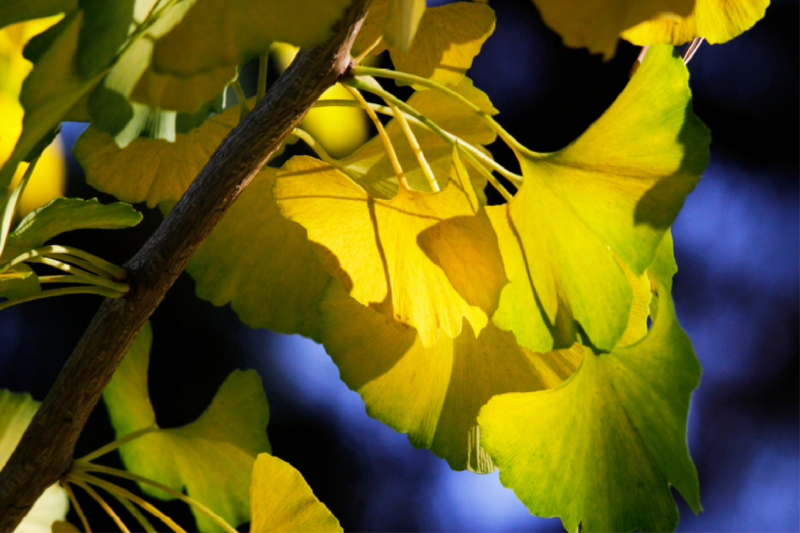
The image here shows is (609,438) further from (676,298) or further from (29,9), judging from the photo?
(676,298)

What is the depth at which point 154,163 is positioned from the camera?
12.6 inches

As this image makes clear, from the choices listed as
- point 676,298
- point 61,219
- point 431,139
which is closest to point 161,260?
point 61,219

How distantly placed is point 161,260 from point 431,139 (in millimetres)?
147

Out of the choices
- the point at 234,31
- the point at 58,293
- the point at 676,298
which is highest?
the point at 234,31

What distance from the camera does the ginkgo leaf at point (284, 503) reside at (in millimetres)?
249

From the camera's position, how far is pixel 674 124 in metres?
0.20

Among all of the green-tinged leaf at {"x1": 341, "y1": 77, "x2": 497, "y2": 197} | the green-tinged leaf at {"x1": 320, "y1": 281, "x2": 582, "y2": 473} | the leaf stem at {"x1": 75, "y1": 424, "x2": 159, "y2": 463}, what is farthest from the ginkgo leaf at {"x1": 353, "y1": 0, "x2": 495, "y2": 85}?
the leaf stem at {"x1": 75, "y1": 424, "x2": 159, "y2": 463}

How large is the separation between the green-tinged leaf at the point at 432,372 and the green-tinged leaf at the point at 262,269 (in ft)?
0.15

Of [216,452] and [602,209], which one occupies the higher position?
[602,209]

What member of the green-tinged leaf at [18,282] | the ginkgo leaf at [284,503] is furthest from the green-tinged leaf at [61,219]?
the ginkgo leaf at [284,503]

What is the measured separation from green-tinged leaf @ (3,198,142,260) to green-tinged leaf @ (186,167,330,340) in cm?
8

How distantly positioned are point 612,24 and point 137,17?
0.14m

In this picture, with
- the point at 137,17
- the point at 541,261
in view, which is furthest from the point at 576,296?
the point at 137,17

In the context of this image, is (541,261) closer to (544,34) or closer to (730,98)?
(544,34)
